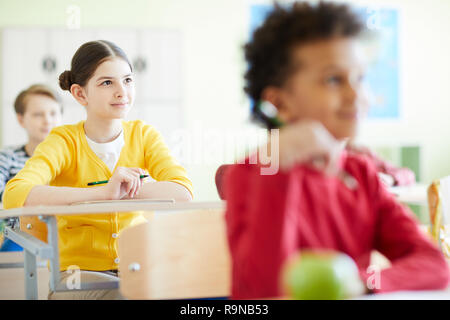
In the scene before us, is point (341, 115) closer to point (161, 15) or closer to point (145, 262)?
point (145, 262)

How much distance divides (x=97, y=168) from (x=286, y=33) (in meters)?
1.03

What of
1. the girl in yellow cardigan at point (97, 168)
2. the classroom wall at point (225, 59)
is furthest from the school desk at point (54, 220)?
the classroom wall at point (225, 59)

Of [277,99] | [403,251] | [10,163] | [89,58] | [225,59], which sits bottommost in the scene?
[403,251]

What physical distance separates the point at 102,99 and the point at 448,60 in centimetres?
487

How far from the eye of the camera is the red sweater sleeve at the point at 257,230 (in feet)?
2.06

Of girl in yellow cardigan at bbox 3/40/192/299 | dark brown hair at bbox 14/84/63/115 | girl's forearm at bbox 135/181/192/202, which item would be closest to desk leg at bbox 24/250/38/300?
girl in yellow cardigan at bbox 3/40/192/299

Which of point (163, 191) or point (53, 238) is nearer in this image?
point (53, 238)

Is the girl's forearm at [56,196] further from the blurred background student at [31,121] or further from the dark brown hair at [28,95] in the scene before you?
the dark brown hair at [28,95]

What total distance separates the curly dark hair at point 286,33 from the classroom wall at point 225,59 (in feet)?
11.8

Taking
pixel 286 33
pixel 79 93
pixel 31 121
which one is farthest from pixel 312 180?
pixel 31 121

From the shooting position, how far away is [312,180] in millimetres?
730

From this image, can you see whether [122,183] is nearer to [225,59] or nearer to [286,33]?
[286,33]

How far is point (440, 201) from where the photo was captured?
5.08 ft

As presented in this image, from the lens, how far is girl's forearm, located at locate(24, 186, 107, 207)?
141cm
